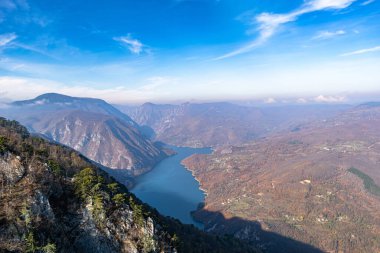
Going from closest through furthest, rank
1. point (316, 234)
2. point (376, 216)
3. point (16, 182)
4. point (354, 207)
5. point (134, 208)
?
point (16, 182)
point (134, 208)
point (316, 234)
point (376, 216)
point (354, 207)

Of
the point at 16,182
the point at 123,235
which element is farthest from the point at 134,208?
the point at 16,182

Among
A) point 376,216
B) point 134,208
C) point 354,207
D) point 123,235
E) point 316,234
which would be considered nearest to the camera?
point 123,235

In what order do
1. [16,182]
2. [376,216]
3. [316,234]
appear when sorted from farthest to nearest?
[376,216]
[316,234]
[16,182]

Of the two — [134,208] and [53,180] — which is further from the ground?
[53,180]

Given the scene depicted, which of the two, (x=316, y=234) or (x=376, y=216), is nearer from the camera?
(x=316, y=234)

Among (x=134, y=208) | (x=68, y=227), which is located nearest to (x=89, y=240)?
(x=68, y=227)

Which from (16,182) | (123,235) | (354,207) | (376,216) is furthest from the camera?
(354,207)

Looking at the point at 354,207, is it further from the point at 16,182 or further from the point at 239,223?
the point at 16,182

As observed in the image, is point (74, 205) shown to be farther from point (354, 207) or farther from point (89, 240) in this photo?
point (354, 207)

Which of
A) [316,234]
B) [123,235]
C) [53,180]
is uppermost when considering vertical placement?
[53,180]
